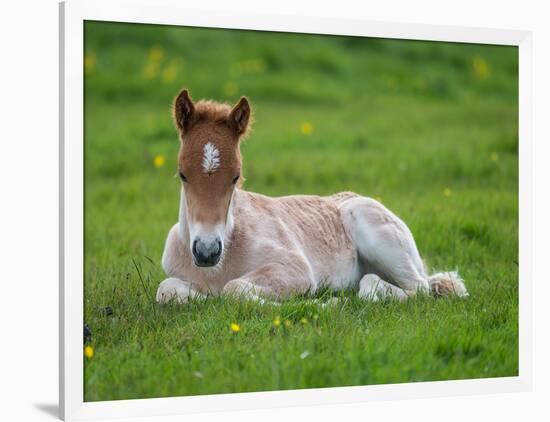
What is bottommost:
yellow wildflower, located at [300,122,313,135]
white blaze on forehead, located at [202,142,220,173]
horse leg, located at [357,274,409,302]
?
horse leg, located at [357,274,409,302]

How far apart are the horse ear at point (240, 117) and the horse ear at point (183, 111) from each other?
0.27 meters

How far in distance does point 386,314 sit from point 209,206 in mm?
1443

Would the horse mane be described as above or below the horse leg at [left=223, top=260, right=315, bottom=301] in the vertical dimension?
above

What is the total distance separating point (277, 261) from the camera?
230 inches

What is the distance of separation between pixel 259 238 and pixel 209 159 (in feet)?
3.35

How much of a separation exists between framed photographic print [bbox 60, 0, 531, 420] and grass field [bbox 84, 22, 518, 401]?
2cm

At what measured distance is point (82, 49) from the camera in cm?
472

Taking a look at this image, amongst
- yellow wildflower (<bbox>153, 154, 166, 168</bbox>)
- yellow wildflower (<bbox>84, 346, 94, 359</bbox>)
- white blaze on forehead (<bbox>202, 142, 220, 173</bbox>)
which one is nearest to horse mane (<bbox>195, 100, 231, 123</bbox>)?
white blaze on forehead (<bbox>202, 142, 220, 173</bbox>)

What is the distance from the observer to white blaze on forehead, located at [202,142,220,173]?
511 centimetres

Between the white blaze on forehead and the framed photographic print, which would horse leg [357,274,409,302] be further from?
the white blaze on forehead

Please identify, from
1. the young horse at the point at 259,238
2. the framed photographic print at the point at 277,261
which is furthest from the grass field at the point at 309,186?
the young horse at the point at 259,238

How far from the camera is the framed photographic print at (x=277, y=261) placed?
4.70 m

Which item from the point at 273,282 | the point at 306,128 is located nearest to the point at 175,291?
the point at 273,282

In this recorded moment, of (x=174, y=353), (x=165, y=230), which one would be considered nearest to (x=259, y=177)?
(x=165, y=230)
